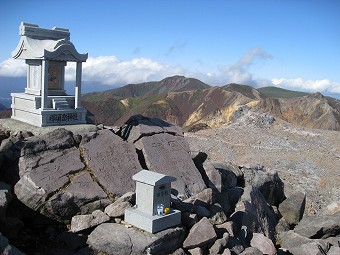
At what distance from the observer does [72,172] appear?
33.8 feet

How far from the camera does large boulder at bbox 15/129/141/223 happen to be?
9.33 metres

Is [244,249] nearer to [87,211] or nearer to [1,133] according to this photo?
[87,211]

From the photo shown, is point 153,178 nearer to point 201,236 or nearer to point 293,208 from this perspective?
point 201,236

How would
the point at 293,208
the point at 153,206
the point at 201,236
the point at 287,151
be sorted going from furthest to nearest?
the point at 287,151 < the point at 293,208 < the point at 201,236 < the point at 153,206

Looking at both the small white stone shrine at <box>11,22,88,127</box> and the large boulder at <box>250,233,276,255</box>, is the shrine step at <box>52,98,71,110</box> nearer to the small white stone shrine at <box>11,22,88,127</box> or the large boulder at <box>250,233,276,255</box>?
the small white stone shrine at <box>11,22,88,127</box>

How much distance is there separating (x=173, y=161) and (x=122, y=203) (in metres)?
3.51

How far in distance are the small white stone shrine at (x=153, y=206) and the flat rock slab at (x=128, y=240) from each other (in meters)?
0.19

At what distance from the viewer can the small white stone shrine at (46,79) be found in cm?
1251

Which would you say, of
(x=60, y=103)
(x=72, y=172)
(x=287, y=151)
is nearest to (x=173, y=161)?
(x=72, y=172)

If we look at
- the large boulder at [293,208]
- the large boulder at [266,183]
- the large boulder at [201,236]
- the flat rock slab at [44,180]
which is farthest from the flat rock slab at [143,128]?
the large boulder at [293,208]

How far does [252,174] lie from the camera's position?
15336mm

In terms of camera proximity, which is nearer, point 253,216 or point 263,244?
point 263,244

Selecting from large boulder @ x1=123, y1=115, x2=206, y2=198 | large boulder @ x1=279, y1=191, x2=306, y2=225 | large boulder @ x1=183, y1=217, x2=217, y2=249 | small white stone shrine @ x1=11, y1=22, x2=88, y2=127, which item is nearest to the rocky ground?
large boulder @ x1=279, y1=191, x2=306, y2=225

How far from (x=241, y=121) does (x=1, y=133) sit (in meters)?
24.0
